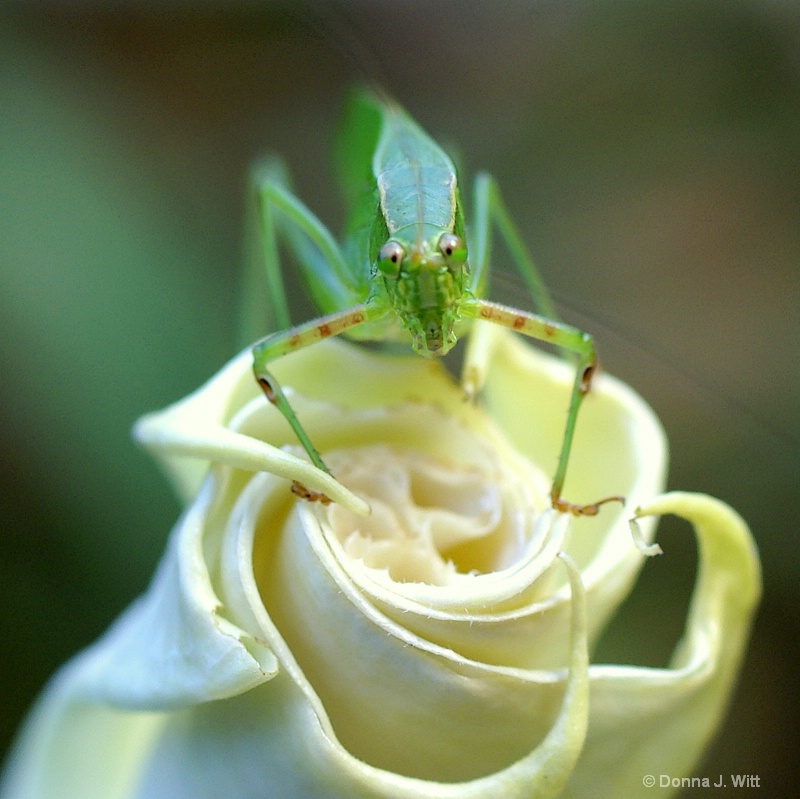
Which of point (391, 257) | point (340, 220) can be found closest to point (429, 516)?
point (391, 257)

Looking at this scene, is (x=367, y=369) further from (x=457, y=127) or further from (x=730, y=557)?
(x=457, y=127)

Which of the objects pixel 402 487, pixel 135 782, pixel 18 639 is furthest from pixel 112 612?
pixel 402 487

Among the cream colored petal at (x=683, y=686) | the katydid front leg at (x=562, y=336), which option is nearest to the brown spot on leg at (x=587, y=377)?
the katydid front leg at (x=562, y=336)

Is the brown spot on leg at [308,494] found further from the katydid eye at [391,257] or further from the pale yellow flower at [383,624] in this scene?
the katydid eye at [391,257]

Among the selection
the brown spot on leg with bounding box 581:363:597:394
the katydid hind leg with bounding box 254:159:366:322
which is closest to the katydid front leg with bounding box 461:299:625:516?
the brown spot on leg with bounding box 581:363:597:394

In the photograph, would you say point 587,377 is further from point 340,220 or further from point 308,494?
point 340,220
